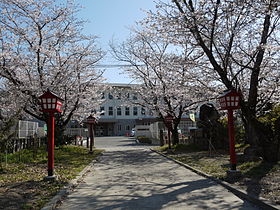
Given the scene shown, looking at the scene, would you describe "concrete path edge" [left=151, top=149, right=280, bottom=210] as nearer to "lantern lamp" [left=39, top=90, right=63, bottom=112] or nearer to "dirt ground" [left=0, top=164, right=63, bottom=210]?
"dirt ground" [left=0, top=164, right=63, bottom=210]

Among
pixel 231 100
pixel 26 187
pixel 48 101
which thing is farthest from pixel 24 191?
pixel 231 100

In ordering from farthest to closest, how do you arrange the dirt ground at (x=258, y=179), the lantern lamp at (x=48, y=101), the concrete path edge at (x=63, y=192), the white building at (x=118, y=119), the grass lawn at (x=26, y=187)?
the white building at (x=118, y=119) < the lantern lamp at (x=48, y=101) < the dirt ground at (x=258, y=179) < the grass lawn at (x=26, y=187) < the concrete path edge at (x=63, y=192)

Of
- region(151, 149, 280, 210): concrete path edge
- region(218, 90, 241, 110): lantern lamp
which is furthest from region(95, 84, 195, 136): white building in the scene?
region(151, 149, 280, 210): concrete path edge

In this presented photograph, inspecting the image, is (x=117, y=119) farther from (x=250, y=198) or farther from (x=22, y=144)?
(x=250, y=198)

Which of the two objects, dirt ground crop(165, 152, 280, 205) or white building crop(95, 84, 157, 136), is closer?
dirt ground crop(165, 152, 280, 205)

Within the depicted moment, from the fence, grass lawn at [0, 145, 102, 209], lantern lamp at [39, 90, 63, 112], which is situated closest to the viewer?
grass lawn at [0, 145, 102, 209]

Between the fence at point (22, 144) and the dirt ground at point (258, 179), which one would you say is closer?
the dirt ground at point (258, 179)

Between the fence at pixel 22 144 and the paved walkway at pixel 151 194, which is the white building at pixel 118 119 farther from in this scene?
the paved walkway at pixel 151 194

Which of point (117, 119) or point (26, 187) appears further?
point (117, 119)

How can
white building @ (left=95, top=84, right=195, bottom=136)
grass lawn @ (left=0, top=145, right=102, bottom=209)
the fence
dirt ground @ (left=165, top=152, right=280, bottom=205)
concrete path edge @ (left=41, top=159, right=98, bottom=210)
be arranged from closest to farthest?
concrete path edge @ (left=41, top=159, right=98, bottom=210)
grass lawn @ (left=0, top=145, right=102, bottom=209)
dirt ground @ (left=165, top=152, right=280, bottom=205)
the fence
white building @ (left=95, top=84, right=195, bottom=136)

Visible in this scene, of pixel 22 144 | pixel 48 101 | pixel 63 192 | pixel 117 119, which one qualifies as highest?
pixel 117 119

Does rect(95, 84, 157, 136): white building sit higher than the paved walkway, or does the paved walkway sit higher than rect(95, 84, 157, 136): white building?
rect(95, 84, 157, 136): white building

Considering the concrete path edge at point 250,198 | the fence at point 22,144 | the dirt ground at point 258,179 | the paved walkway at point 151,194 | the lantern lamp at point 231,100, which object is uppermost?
the lantern lamp at point 231,100

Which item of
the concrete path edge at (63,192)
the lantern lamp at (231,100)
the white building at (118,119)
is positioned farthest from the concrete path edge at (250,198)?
the white building at (118,119)
